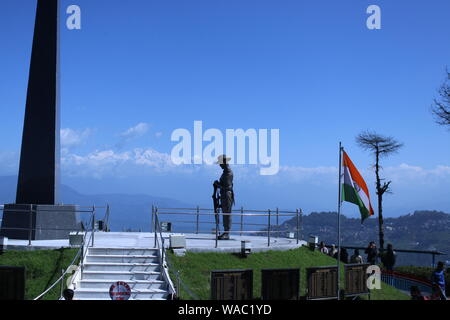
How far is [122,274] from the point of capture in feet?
51.5

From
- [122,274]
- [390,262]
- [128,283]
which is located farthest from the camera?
[390,262]

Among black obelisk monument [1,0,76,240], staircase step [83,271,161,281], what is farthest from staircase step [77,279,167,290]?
black obelisk monument [1,0,76,240]

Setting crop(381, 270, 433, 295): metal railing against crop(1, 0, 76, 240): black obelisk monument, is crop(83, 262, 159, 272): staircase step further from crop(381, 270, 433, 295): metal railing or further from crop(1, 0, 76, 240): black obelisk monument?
crop(381, 270, 433, 295): metal railing

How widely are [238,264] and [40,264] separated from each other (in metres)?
6.09

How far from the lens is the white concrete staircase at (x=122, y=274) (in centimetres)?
1464

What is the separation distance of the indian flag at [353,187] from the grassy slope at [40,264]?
853cm

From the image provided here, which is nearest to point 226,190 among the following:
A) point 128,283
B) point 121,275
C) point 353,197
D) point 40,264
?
point 353,197

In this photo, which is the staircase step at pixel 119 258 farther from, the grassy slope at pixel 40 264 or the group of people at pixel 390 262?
the group of people at pixel 390 262

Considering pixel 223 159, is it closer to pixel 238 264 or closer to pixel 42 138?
pixel 238 264

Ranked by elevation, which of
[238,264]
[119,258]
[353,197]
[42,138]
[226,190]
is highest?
[42,138]

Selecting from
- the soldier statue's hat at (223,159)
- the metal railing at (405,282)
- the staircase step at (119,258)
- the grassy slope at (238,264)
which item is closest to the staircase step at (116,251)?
the staircase step at (119,258)

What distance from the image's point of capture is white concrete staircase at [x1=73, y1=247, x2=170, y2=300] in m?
14.6

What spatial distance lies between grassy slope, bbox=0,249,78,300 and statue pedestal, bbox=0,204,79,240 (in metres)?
2.90
